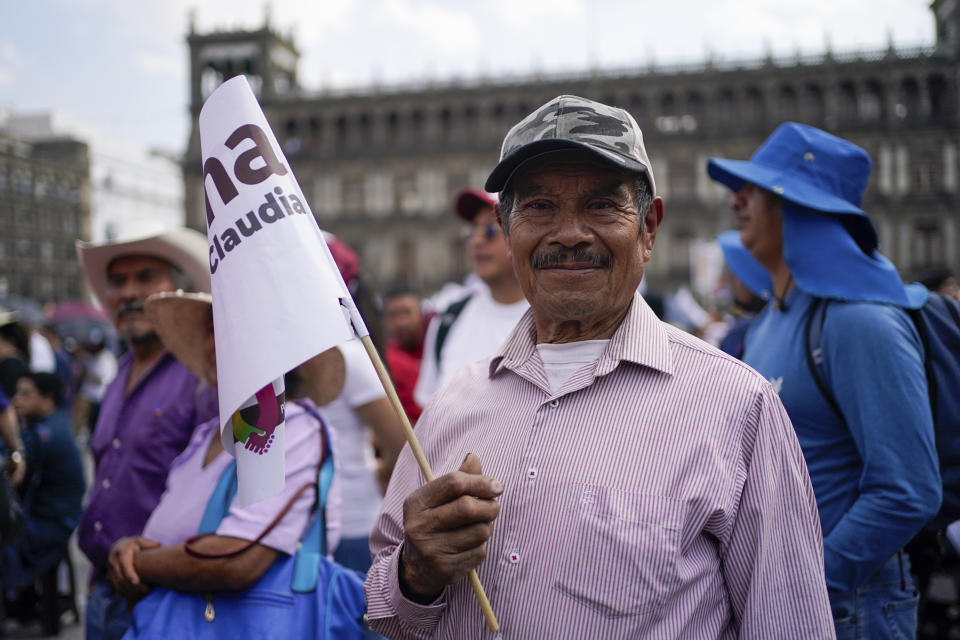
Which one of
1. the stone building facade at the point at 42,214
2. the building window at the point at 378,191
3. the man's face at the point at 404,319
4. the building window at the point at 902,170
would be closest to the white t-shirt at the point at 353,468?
the man's face at the point at 404,319

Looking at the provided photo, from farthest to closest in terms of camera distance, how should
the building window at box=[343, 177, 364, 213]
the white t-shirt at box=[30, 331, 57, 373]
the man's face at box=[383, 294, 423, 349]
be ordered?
the building window at box=[343, 177, 364, 213] < the white t-shirt at box=[30, 331, 57, 373] < the man's face at box=[383, 294, 423, 349]

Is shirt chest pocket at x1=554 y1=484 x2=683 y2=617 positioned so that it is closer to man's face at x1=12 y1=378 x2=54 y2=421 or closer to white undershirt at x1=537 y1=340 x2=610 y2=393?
white undershirt at x1=537 y1=340 x2=610 y2=393

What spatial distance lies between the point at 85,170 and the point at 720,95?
46.3 metres

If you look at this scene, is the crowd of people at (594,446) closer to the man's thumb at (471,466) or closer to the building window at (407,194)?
the man's thumb at (471,466)

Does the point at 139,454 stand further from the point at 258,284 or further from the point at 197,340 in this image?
the point at 258,284

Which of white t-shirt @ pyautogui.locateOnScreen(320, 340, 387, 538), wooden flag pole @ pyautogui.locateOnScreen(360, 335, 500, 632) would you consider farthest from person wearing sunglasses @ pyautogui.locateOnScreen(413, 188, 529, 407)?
wooden flag pole @ pyautogui.locateOnScreen(360, 335, 500, 632)

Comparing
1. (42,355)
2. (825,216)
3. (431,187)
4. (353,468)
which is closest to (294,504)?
(353,468)

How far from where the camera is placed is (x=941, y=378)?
7.03ft

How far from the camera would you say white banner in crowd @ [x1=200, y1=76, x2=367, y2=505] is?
1.54 metres

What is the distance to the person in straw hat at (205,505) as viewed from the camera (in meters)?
2.03

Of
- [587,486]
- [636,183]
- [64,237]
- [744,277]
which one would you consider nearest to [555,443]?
[587,486]

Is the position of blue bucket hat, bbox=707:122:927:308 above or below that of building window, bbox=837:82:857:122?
below

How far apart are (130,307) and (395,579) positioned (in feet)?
7.16

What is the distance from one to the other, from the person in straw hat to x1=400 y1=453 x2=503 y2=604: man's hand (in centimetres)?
78
